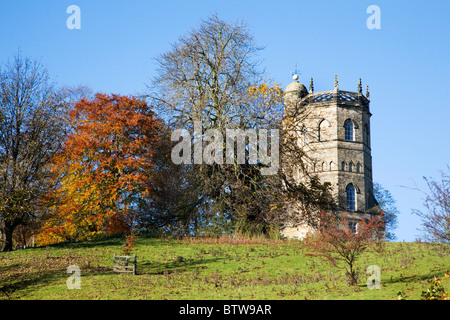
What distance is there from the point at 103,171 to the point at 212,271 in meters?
14.6

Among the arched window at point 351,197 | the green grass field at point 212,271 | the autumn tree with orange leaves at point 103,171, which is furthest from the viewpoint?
the arched window at point 351,197

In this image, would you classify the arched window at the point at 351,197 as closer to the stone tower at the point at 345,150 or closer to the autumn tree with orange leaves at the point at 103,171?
the stone tower at the point at 345,150

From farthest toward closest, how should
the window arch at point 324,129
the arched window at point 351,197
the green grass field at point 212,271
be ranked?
the window arch at point 324,129
the arched window at point 351,197
the green grass field at point 212,271

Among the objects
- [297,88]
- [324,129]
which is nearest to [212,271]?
[324,129]

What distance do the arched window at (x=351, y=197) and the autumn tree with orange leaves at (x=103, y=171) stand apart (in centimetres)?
2366

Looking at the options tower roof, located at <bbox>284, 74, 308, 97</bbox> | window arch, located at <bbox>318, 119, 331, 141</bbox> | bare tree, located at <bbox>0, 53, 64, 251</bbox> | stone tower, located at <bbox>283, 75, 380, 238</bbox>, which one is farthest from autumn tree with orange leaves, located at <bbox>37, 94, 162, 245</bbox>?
tower roof, located at <bbox>284, 74, 308, 97</bbox>

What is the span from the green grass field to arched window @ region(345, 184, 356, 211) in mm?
23101

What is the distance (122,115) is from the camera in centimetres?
3462

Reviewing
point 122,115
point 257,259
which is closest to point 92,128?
point 122,115

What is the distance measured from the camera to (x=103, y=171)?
34250 millimetres

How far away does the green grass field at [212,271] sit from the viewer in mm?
17344

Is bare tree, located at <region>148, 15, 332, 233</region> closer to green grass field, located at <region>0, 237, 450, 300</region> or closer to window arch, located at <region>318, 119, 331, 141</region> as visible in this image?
green grass field, located at <region>0, 237, 450, 300</region>

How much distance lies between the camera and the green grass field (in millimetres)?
17344

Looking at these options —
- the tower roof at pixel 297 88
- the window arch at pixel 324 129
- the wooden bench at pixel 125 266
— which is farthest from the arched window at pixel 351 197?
the wooden bench at pixel 125 266
